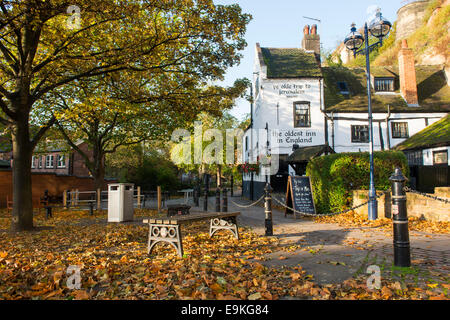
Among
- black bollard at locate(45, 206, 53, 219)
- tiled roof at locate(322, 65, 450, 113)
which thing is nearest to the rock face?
tiled roof at locate(322, 65, 450, 113)

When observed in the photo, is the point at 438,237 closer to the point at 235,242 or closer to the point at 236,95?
the point at 235,242

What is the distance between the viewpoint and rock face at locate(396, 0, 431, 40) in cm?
5597

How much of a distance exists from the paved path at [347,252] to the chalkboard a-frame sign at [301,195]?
373 centimetres

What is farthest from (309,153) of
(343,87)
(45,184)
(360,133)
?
(45,184)

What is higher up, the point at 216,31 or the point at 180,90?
the point at 216,31

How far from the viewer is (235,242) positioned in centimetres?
685

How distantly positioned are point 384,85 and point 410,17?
46462 mm

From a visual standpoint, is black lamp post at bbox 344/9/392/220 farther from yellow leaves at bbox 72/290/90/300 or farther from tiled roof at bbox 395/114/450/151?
yellow leaves at bbox 72/290/90/300

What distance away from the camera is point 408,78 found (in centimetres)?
2278

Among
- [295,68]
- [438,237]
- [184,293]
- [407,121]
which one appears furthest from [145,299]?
[407,121]

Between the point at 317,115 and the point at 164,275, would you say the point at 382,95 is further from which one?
the point at 164,275

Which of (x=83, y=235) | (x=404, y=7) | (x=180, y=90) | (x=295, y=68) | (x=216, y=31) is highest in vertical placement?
(x=404, y=7)
